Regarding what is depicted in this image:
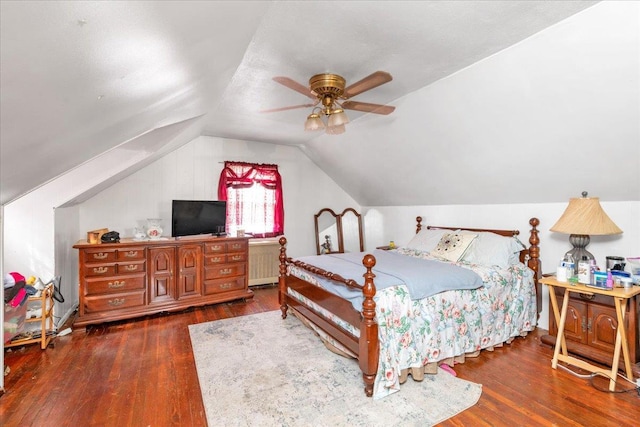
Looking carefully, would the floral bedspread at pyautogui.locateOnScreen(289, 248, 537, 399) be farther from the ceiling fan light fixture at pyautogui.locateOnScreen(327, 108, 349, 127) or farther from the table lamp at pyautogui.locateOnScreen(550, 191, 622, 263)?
the ceiling fan light fixture at pyautogui.locateOnScreen(327, 108, 349, 127)

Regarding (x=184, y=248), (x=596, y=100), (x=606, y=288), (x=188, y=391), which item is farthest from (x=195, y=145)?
(x=606, y=288)

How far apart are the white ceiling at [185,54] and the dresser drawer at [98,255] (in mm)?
1313

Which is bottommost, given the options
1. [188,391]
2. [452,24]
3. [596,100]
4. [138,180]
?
[188,391]

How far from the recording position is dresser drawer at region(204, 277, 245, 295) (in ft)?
13.3

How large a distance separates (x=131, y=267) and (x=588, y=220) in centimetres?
459

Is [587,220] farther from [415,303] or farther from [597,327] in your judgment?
[415,303]

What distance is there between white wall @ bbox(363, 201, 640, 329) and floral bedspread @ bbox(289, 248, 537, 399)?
41 cm

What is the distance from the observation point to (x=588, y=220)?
244cm

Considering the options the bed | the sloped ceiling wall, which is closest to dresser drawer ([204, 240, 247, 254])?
the bed

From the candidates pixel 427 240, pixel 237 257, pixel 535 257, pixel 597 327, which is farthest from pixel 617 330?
pixel 237 257

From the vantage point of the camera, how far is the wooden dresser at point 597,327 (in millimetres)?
2332

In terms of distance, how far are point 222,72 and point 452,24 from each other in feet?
5.29

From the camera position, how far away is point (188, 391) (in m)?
2.21

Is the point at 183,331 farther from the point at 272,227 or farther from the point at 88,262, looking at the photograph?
the point at 272,227
